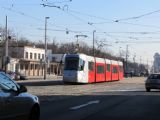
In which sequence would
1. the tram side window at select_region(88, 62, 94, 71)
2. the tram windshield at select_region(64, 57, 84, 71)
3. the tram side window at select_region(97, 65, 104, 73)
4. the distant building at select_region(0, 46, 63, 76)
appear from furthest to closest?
the distant building at select_region(0, 46, 63, 76) → the tram side window at select_region(97, 65, 104, 73) → the tram side window at select_region(88, 62, 94, 71) → the tram windshield at select_region(64, 57, 84, 71)

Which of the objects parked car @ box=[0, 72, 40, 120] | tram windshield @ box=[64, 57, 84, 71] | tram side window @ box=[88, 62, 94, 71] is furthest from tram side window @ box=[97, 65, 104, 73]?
parked car @ box=[0, 72, 40, 120]

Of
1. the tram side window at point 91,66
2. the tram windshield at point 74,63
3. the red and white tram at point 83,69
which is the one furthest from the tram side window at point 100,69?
the tram windshield at point 74,63

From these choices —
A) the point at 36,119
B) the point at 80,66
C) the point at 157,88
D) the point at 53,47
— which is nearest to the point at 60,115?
the point at 36,119

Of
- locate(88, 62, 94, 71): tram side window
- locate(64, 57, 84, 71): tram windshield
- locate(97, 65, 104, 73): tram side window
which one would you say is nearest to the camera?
locate(64, 57, 84, 71): tram windshield

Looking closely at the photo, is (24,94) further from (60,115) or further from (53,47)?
(53,47)

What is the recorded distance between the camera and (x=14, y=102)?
11.2 metres

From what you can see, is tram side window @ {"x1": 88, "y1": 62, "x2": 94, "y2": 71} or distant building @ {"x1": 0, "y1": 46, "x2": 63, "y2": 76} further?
distant building @ {"x1": 0, "y1": 46, "x2": 63, "y2": 76}

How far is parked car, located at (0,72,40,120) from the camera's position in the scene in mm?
10672

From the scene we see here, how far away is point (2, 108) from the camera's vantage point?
1052cm

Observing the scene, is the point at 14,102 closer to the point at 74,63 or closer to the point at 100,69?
the point at 74,63

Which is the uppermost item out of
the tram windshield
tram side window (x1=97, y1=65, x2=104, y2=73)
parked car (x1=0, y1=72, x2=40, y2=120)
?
the tram windshield

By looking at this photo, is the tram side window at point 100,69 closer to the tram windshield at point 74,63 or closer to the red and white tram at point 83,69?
the red and white tram at point 83,69

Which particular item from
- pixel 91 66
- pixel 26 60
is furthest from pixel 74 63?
pixel 26 60

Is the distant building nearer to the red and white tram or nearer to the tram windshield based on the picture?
the red and white tram
